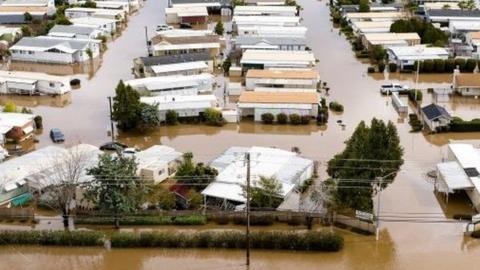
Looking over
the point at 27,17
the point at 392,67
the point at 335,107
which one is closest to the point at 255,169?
the point at 335,107

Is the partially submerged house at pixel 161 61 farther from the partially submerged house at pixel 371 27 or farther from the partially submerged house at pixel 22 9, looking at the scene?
the partially submerged house at pixel 22 9

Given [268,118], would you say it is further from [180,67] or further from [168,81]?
[180,67]

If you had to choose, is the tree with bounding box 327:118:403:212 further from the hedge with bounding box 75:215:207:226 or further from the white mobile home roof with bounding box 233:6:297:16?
the white mobile home roof with bounding box 233:6:297:16

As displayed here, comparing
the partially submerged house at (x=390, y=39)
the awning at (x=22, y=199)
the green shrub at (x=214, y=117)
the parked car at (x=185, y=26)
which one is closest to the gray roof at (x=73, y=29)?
the parked car at (x=185, y=26)

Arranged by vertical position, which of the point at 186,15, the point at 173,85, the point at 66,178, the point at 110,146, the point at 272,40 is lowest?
the point at 110,146

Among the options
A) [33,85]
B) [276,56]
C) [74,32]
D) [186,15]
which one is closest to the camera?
[33,85]

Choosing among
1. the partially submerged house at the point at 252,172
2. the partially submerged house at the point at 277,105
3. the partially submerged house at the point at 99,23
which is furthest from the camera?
the partially submerged house at the point at 99,23
